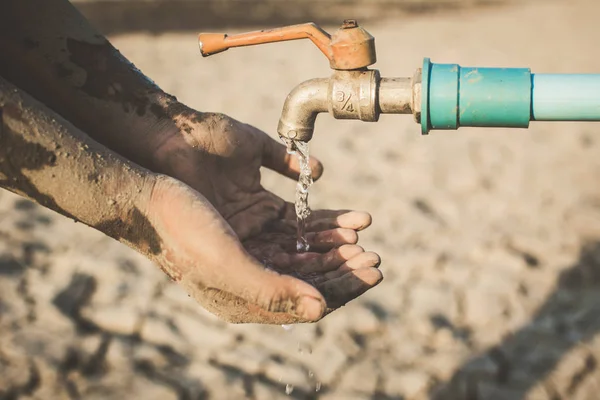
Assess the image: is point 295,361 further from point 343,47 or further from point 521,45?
point 521,45

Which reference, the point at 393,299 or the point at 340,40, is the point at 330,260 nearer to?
the point at 340,40

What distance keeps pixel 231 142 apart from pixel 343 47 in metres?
0.60

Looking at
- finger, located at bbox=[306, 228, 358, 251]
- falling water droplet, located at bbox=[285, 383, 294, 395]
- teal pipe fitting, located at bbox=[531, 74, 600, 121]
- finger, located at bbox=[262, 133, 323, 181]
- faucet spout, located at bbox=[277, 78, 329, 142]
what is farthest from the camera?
falling water droplet, located at bbox=[285, 383, 294, 395]

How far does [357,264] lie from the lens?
1.75 meters

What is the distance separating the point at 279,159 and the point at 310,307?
0.76m

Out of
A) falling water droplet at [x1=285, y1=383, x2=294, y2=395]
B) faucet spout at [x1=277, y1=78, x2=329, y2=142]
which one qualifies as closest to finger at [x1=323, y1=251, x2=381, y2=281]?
faucet spout at [x1=277, y1=78, x2=329, y2=142]

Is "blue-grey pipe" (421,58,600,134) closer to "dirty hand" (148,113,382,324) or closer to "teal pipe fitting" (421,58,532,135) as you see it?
"teal pipe fitting" (421,58,532,135)

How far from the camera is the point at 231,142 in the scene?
206cm

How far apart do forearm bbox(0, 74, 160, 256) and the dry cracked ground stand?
906mm

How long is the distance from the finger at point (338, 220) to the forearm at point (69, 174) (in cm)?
51

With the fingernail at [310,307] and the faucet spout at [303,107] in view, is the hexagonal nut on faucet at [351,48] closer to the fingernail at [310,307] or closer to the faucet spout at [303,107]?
the faucet spout at [303,107]

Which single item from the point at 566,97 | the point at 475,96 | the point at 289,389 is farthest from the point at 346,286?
the point at 289,389

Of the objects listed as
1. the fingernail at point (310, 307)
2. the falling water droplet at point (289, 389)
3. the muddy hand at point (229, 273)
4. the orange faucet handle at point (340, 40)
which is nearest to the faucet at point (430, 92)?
the orange faucet handle at point (340, 40)

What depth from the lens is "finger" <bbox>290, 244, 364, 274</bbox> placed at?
1802 millimetres
